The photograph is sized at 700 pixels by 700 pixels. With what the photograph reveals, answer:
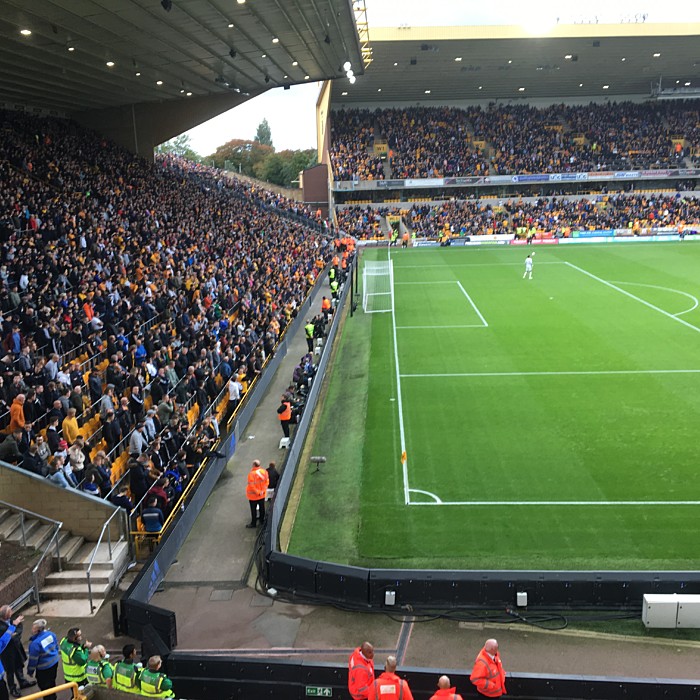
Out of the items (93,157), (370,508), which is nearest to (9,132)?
(93,157)

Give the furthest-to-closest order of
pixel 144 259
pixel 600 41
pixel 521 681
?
pixel 600 41
pixel 144 259
pixel 521 681

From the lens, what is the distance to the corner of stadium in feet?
33.0

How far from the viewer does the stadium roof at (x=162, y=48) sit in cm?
2161

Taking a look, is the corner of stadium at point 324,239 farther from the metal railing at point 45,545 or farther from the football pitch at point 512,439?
the football pitch at point 512,439

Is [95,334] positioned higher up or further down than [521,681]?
higher up

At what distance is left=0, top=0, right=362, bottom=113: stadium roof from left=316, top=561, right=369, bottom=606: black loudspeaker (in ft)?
55.4

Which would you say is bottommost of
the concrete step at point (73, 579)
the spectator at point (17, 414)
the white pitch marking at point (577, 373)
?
the concrete step at point (73, 579)

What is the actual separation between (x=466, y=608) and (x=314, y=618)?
7.87 ft

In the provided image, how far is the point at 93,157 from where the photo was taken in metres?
35.8

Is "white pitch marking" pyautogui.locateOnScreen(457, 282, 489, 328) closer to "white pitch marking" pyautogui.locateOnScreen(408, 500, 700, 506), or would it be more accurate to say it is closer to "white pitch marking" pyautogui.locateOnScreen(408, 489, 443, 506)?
"white pitch marking" pyautogui.locateOnScreen(408, 489, 443, 506)

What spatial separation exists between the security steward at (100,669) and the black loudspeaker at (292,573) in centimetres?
390

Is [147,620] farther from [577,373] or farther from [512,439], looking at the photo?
[577,373]

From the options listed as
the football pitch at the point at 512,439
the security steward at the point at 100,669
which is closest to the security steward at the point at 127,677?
the security steward at the point at 100,669

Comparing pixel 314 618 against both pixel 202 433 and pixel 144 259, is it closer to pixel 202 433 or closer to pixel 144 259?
pixel 202 433
